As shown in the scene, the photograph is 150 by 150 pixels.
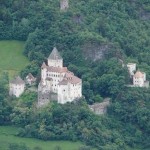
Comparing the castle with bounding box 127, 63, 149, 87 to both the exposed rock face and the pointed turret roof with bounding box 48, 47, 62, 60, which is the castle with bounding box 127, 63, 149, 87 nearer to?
the exposed rock face

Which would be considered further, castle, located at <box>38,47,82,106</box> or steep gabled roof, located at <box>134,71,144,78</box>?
steep gabled roof, located at <box>134,71,144,78</box>

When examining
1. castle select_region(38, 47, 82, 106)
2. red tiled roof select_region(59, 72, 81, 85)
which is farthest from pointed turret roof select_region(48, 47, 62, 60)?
red tiled roof select_region(59, 72, 81, 85)

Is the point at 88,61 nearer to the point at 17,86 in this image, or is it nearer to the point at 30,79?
the point at 30,79

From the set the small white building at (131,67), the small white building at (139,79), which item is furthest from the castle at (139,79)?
the small white building at (131,67)

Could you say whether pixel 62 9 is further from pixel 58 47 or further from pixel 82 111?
pixel 82 111

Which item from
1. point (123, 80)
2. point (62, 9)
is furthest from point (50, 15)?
point (123, 80)

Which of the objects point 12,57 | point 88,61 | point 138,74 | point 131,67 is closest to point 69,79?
point 138,74

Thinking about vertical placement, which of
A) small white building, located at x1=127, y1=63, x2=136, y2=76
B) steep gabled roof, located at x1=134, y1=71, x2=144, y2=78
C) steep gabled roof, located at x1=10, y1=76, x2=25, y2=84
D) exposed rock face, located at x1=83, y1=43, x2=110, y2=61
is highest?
exposed rock face, located at x1=83, y1=43, x2=110, y2=61
